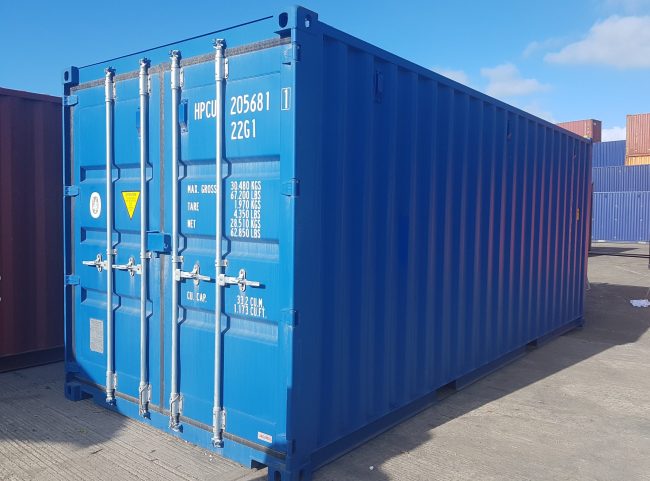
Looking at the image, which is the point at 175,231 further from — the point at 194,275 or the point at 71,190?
the point at 71,190

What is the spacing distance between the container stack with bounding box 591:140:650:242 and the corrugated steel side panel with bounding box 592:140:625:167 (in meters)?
4.64

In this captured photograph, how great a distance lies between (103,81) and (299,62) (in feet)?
6.99

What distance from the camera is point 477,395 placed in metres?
5.88

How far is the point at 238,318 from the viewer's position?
404cm

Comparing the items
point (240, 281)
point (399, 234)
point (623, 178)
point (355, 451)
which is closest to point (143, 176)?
point (240, 281)

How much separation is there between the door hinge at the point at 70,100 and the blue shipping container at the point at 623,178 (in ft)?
115

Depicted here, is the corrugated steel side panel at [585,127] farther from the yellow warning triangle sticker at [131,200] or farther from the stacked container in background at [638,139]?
the yellow warning triangle sticker at [131,200]

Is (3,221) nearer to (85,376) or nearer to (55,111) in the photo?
(55,111)

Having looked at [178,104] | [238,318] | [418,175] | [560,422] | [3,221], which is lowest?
[560,422]

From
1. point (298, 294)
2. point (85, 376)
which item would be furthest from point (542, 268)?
point (85, 376)

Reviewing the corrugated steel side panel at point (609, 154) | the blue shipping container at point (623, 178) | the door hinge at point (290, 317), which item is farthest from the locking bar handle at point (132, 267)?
the corrugated steel side panel at point (609, 154)

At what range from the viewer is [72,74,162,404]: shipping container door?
459 cm

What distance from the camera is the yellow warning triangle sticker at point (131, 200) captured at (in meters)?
4.65

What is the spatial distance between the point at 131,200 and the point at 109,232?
374 millimetres
